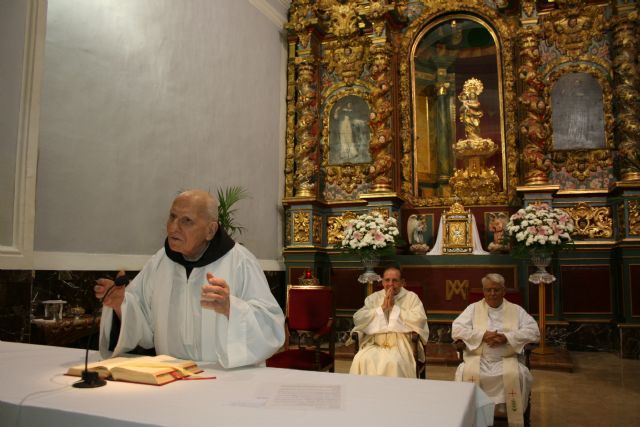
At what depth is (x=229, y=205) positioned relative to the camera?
7773mm

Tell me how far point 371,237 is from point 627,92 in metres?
4.97

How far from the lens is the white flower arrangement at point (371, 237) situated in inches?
332

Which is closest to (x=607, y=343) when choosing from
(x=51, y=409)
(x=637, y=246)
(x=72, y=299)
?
(x=637, y=246)

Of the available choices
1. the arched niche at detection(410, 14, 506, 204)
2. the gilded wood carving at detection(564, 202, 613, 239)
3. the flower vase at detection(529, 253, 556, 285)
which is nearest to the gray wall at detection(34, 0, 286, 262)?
the arched niche at detection(410, 14, 506, 204)

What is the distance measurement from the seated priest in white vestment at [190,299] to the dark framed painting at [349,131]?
7884 mm

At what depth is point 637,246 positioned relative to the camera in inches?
332

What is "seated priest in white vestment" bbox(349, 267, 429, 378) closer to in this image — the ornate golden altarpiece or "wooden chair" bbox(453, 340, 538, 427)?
"wooden chair" bbox(453, 340, 538, 427)

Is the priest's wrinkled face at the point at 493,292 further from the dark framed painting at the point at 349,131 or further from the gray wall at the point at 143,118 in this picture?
the dark framed painting at the point at 349,131

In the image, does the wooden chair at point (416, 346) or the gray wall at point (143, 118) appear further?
the gray wall at point (143, 118)

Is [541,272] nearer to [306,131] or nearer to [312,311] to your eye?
[312,311]

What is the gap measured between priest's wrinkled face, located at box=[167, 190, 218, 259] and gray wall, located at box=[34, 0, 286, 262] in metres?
3.16

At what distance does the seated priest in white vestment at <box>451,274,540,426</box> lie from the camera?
187 inches

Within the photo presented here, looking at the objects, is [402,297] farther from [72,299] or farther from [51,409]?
[51,409]

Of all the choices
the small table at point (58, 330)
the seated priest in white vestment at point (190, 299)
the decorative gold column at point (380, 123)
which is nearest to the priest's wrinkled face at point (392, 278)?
the seated priest in white vestment at point (190, 299)
